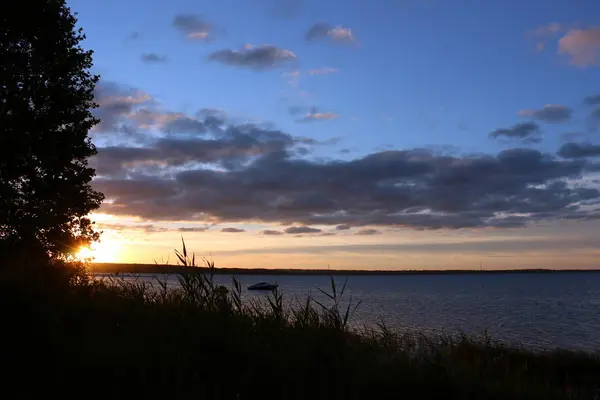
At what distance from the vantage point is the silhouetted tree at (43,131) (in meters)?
19.9

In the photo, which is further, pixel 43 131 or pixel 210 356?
pixel 43 131

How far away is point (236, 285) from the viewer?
11.7m

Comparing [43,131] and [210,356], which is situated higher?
[43,131]

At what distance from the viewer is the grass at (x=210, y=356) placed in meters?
7.56

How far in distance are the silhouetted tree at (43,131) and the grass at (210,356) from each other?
370 inches

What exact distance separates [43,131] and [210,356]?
16.1 meters

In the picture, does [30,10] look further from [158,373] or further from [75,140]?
[158,373]

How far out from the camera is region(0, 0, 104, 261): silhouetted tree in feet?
65.3

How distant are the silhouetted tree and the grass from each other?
30.8ft

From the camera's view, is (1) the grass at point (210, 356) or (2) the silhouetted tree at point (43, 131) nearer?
(1) the grass at point (210, 356)

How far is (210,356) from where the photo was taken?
28.1 feet

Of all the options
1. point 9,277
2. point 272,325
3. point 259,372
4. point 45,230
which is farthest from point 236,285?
point 45,230

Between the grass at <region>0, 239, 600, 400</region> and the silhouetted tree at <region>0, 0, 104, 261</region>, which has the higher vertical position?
the silhouetted tree at <region>0, 0, 104, 261</region>

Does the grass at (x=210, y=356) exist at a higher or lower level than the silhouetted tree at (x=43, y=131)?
lower
